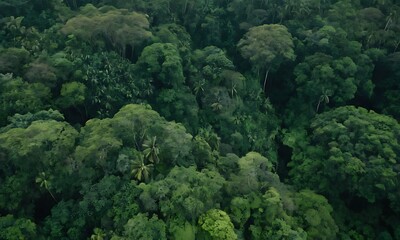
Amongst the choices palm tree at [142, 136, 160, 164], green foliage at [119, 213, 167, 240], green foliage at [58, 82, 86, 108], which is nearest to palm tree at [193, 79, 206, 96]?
green foliage at [58, 82, 86, 108]

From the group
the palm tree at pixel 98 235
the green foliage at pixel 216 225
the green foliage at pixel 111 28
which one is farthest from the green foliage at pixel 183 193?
the green foliage at pixel 111 28

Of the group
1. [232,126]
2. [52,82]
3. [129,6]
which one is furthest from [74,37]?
[232,126]

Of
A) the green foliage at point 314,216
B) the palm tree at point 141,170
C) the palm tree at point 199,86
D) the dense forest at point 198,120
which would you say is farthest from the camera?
the palm tree at point 199,86

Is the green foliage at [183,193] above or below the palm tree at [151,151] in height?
below

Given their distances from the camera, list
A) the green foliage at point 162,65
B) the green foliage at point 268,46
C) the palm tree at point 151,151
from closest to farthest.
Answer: the palm tree at point 151,151
the green foliage at point 162,65
the green foliage at point 268,46

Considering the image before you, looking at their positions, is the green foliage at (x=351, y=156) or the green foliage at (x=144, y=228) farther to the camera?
the green foliage at (x=351, y=156)

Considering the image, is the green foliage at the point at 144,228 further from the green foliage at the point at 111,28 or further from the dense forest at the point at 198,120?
the green foliage at the point at 111,28

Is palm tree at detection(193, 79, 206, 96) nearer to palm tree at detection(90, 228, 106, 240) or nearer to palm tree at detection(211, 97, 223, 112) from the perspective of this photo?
palm tree at detection(211, 97, 223, 112)
